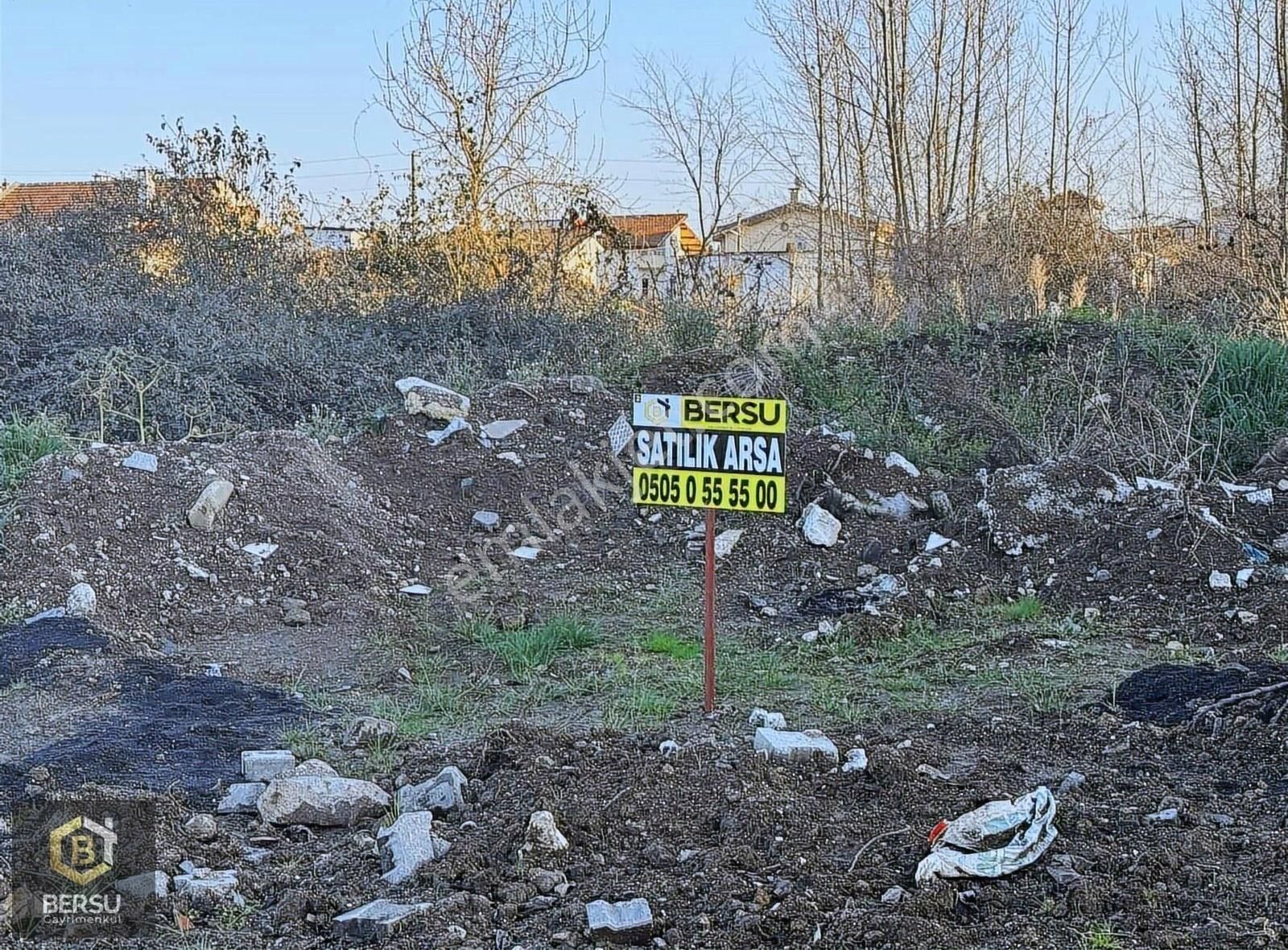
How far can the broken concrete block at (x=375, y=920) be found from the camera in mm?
2820

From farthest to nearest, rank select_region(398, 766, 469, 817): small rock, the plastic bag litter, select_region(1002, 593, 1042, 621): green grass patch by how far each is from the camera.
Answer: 1. select_region(1002, 593, 1042, 621): green grass patch
2. select_region(398, 766, 469, 817): small rock
3. the plastic bag litter

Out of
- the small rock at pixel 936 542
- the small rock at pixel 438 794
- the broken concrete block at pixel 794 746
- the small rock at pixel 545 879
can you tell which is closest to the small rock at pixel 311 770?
the small rock at pixel 438 794

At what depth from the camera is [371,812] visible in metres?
3.74

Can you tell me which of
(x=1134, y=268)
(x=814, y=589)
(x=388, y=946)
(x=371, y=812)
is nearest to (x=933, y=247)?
(x=1134, y=268)

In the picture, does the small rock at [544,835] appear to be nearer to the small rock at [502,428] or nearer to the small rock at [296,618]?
the small rock at [296,618]

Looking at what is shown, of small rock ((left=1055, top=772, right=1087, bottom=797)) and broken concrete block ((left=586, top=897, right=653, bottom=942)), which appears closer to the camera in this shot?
broken concrete block ((left=586, top=897, right=653, bottom=942))

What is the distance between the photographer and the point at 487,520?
307 inches

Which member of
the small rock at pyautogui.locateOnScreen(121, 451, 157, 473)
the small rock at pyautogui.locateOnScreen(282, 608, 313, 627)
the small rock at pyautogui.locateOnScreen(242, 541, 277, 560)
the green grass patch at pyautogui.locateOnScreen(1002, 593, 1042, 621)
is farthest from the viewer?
the small rock at pyautogui.locateOnScreen(121, 451, 157, 473)

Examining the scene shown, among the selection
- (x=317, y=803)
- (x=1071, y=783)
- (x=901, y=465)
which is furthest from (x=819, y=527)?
(x=317, y=803)

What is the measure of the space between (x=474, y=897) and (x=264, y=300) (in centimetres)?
1013

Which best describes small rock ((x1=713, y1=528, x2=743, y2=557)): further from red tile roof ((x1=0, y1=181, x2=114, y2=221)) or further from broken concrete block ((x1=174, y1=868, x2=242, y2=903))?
red tile roof ((x1=0, y1=181, x2=114, y2=221))

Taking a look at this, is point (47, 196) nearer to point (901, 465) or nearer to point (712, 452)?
point (901, 465)

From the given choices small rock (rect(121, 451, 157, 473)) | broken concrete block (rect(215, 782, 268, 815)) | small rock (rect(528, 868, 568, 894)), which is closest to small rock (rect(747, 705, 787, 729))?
small rock (rect(528, 868, 568, 894))

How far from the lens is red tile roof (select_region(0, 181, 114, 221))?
1369cm
